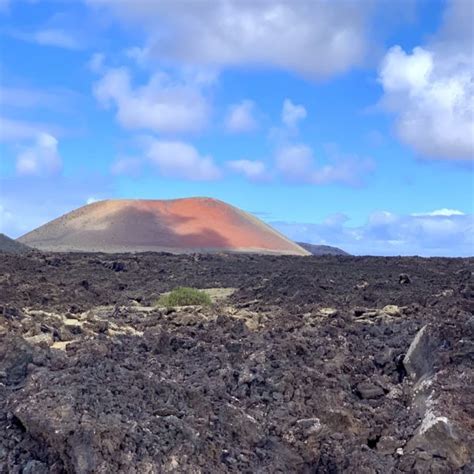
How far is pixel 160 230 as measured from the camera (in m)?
68.3

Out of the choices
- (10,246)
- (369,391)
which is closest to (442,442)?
(369,391)

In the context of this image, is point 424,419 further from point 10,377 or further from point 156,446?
point 10,377

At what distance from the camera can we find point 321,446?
7621 millimetres

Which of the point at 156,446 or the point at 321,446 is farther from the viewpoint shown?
the point at 321,446

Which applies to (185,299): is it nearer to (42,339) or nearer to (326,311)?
(326,311)

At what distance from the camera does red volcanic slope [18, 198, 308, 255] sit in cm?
6362

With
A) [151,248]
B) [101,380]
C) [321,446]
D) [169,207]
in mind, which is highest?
[169,207]

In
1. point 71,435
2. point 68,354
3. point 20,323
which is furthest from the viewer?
point 20,323

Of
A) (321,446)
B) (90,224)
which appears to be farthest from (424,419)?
(90,224)

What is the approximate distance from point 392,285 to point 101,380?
1711 centimetres

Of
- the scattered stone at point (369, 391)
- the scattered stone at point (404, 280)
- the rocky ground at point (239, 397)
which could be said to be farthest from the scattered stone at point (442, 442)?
the scattered stone at point (404, 280)

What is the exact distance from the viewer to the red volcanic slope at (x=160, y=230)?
209ft

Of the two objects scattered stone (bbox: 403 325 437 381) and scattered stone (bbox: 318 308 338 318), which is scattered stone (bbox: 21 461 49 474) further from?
scattered stone (bbox: 318 308 338 318)

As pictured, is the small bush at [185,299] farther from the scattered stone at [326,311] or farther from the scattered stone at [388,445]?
the scattered stone at [388,445]
